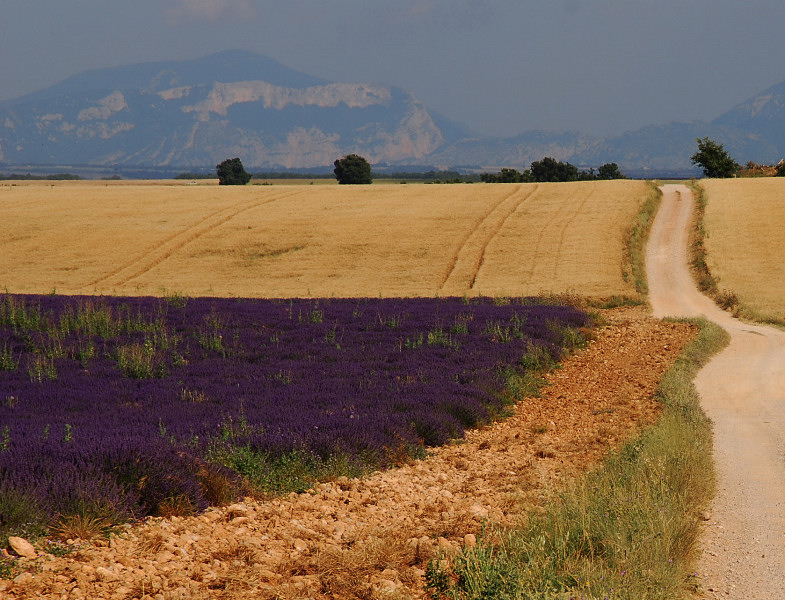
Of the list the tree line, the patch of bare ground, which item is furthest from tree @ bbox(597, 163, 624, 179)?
the patch of bare ground

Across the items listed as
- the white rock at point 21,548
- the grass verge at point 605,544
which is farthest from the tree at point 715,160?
the white rock at point 21,548

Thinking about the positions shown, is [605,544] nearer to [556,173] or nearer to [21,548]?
[21,548]

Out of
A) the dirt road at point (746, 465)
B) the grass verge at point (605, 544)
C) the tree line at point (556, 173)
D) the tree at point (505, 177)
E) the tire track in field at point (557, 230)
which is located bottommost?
the dirt road at point (746, 465)

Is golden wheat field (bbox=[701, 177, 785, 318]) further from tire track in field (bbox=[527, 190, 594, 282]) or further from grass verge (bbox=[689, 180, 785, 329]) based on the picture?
tire track in field (bbox=[527, 190, 594, 282])

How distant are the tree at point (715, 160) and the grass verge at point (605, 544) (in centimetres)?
9198

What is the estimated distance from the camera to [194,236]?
54.8 meters

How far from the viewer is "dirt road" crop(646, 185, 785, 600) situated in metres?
7.49

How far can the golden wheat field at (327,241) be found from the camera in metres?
41.2

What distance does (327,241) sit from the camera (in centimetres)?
5166

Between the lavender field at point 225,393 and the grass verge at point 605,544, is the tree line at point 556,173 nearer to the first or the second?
the lavender field at point 225,393

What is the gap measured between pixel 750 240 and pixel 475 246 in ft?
53.6

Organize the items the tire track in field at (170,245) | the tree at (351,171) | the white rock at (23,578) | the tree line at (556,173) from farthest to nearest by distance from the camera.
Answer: the tree at (351,171), the tree line at (556,173), the tire track in field at (170,245), the white rock at (23,578)

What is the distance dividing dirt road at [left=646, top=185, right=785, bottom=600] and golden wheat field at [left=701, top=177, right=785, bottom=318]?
641cm

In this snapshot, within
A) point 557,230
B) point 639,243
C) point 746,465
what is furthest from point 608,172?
point 746,465
